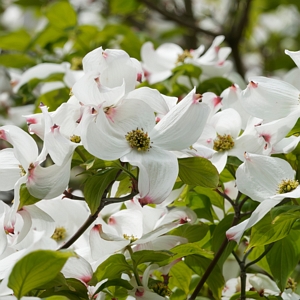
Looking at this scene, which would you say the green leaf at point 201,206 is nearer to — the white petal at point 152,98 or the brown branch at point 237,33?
the white petal at point 152,98

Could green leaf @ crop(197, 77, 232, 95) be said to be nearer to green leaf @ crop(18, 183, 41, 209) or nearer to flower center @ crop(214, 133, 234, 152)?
flower center @ crop(214, 133, 234, 152)

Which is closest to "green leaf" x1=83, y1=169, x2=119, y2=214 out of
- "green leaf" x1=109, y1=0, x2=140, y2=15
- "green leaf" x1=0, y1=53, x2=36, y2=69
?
"green leaf" x1=0, y1=53, x2=36, y2=69

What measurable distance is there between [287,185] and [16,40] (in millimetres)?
1055

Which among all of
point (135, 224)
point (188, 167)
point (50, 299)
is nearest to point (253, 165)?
point (188, 167)

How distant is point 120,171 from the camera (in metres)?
0.71

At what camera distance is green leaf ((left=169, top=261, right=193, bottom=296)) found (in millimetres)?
880

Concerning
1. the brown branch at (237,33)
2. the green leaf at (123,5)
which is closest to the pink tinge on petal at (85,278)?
the brown branch at (237,33)

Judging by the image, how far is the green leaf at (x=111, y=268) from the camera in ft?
2.39

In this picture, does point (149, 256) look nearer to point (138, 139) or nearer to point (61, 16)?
point (138, 139)

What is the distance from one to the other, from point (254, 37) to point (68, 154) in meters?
2.02

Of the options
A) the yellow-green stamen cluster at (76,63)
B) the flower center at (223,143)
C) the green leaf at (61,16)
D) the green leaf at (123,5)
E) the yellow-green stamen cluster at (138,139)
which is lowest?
the green leaf at (123,5)

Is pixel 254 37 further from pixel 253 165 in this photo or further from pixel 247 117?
pixel 253 165

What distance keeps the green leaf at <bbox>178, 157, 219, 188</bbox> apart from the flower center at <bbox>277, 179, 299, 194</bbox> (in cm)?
8

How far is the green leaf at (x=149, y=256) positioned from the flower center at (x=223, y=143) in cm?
18
